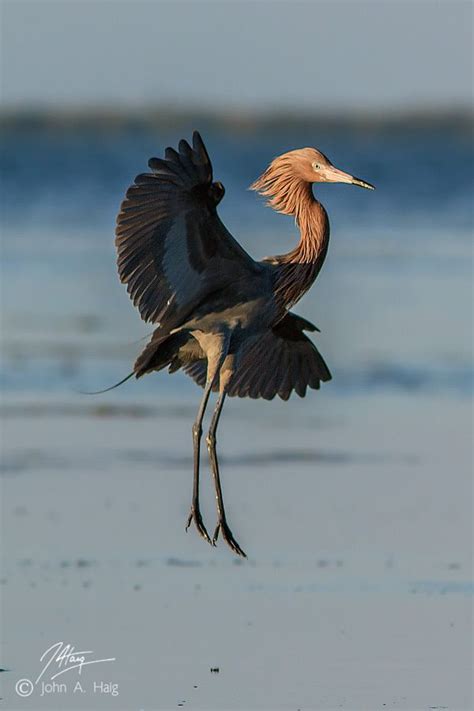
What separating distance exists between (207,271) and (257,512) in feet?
6.13

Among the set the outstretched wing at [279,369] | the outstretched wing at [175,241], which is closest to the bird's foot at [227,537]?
the outstretched wing at [175,241]

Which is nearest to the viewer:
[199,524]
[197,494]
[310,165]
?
[199,524]

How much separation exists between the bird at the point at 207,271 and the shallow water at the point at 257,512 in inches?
21.1

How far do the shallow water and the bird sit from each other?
537 millimetres

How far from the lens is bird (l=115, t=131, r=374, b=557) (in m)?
8.83

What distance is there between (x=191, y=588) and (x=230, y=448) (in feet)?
10.1

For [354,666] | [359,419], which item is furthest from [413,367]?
[354,666]

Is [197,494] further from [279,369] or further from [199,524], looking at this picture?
[279,369]

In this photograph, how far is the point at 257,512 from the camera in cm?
1052

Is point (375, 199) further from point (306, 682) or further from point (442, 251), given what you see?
point (306, 682)

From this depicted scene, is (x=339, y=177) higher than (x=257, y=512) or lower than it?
higher

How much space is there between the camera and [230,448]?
12.1 meters

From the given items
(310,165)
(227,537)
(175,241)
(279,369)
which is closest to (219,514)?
(227,537)

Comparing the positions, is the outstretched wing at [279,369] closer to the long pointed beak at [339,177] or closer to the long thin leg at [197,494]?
the long thin leg at [197,494]
